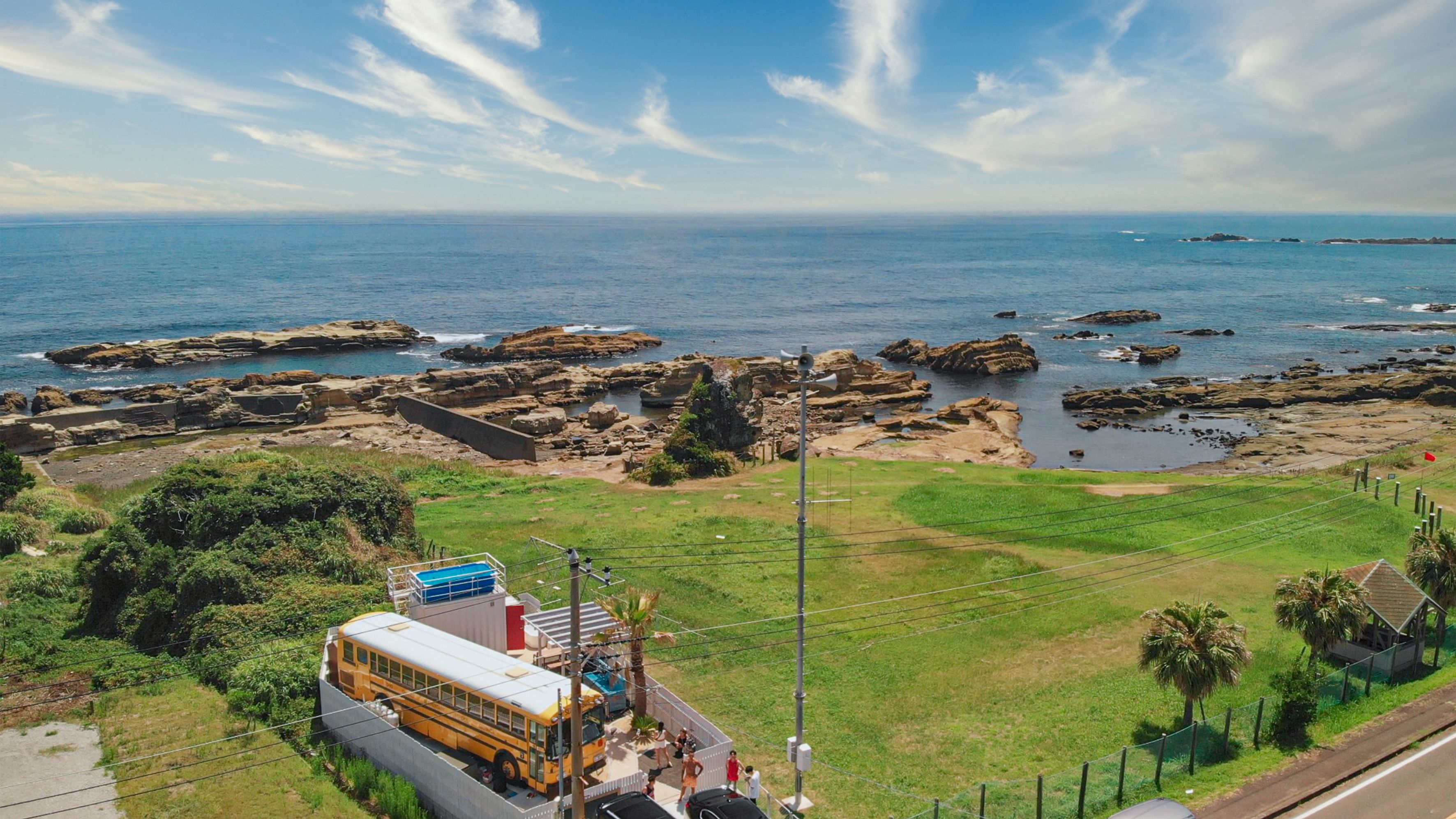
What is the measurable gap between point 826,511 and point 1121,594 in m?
13.1

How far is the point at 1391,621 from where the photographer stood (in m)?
24.0

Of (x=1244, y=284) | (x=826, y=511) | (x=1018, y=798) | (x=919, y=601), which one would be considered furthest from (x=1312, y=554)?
(x=1244, y=284)

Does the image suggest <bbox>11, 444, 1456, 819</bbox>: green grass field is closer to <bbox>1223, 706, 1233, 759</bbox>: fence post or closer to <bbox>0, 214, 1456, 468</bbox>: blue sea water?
<bbox>1223, 706, 1233, 759</bbox>: fence post

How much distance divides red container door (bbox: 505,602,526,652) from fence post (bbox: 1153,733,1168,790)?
49.8 ft

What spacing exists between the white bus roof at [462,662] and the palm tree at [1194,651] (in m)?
13.1

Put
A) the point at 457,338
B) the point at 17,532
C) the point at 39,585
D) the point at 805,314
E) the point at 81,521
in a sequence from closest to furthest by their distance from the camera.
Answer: the point at 39,585
the point at 17,532
the point at 81,521
the point at 457,338
the point at 805,314

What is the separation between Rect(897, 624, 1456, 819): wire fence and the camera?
1805 centimetres

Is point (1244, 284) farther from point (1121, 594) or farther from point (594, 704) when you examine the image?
point (594, 704)

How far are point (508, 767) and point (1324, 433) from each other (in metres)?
64.9

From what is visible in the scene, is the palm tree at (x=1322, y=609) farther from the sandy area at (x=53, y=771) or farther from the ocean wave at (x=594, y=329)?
the ocean wave at (x=594, y=329)

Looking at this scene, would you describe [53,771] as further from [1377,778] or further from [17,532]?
[1377,778]

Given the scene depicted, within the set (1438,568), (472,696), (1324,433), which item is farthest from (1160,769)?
(1324,433)

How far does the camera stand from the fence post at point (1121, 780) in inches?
731

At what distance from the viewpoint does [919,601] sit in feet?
97.0
